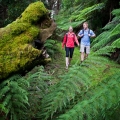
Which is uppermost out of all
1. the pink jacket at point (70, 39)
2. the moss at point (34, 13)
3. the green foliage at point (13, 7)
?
the green foliage at point (13, 7)

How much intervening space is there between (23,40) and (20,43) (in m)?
0.08

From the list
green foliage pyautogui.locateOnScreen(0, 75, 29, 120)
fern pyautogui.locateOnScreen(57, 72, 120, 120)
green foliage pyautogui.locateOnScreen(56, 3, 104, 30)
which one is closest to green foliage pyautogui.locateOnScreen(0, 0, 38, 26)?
green foliage pyautogui.locateOnScreen(56, 3, 104, 30)

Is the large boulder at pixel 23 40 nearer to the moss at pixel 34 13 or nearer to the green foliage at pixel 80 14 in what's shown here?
the moss at pixel 34 13

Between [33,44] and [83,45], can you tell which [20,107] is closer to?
[33,44]

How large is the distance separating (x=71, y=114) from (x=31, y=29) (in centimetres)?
214

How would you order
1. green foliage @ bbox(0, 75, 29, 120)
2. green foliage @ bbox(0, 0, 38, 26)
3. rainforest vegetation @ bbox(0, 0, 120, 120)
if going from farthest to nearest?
green foliage @ bbox(0, 0, 38, 26) < green foliage @ bbox(0, 75, 29, 120) < rainforest vegetation @ bbox(0, 0, 120, 120)

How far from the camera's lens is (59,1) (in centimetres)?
3117

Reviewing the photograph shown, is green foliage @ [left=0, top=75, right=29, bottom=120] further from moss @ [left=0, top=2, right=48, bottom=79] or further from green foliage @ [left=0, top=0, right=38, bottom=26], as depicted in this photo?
green foliage @ [left=0, top=0, right=38, bottom=26]

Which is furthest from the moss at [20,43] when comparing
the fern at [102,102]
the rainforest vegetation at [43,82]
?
the fern at [102,102]

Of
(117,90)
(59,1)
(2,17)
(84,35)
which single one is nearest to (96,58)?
(117,90)

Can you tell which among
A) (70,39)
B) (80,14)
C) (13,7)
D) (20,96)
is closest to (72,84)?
(20,96)

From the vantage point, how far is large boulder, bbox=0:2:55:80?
4250 millimetres

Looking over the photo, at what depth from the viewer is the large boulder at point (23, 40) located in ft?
13.9

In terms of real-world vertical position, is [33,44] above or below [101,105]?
above
